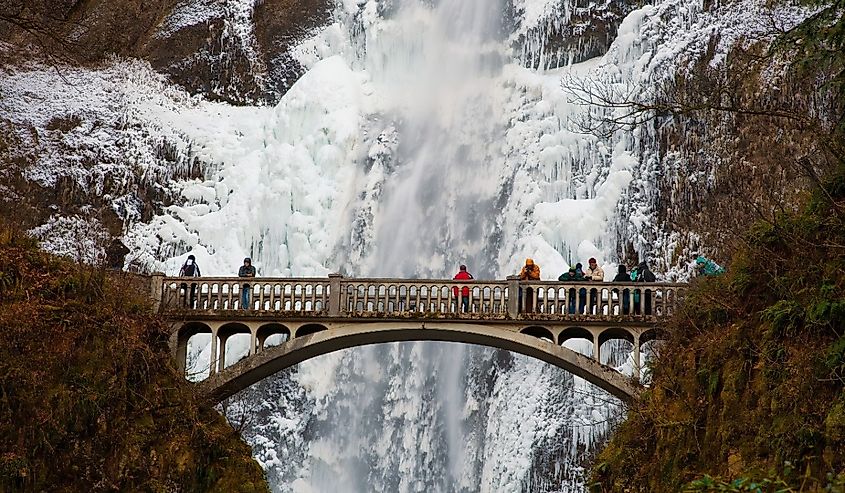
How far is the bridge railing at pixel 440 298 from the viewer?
30.3m

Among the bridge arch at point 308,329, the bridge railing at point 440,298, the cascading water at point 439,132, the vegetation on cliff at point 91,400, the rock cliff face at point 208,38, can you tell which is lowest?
the vegetation on cliff at point 91,400

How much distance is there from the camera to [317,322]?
103 ft

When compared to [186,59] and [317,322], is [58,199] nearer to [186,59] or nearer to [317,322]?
[186,59]

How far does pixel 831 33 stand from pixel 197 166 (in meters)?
35.1

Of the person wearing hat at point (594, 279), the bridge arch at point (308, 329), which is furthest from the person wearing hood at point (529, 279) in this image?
the bridge arch at point (308, 329)

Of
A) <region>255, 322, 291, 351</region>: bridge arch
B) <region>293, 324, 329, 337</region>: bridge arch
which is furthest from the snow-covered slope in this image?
<region>255, 322, 291, 351</region>: bridge arch

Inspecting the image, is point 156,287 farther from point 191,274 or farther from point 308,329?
point 308,329

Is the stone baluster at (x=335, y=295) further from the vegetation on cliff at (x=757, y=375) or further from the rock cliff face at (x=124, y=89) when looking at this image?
the rock cliff face at (x=124, y=89)

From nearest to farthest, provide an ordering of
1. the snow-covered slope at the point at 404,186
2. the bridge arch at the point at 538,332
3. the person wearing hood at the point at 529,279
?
1. the bridge arch at the point at 538,332
2. the person wearing hood at the point at 529,279
3. the snow-covered slope at the point at 404,186

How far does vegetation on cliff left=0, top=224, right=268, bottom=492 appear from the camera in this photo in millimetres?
26609

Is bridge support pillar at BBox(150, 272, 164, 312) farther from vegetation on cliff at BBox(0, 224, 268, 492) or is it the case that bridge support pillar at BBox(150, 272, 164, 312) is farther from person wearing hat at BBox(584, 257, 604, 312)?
person wearing hat at BBox(584, 257, 604, 312)

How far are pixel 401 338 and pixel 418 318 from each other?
90 centimetres

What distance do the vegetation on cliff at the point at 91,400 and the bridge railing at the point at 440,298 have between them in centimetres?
195

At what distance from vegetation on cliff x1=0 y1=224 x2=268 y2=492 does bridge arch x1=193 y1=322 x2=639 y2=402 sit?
1.65 m
